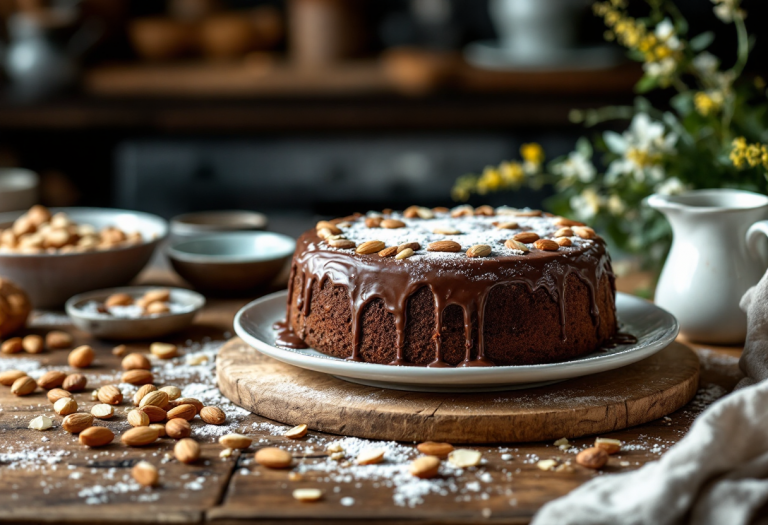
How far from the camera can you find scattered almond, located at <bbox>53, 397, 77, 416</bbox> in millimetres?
1184

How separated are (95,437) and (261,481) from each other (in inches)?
9.4

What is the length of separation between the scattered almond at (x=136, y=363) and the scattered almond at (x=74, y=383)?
9 centimetres

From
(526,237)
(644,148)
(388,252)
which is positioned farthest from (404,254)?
(644,148)

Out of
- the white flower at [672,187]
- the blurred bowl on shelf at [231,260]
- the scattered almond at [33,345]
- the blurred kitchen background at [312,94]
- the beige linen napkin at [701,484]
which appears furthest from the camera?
the blurred kitchen background at [312,94]

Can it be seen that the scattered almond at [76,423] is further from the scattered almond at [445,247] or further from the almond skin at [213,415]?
the scattered almond at [445,247]

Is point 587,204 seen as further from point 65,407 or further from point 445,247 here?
point 65,407

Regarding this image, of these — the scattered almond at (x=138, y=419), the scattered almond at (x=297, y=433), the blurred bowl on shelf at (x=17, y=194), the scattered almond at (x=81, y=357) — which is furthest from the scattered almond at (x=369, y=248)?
the blurred bowl on shelf at (x=17, y=194)

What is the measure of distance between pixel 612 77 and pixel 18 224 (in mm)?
2465

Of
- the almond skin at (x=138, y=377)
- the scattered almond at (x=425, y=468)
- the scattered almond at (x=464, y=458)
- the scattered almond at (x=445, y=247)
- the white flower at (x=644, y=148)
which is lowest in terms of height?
the almond skin at (x=138, y=377)

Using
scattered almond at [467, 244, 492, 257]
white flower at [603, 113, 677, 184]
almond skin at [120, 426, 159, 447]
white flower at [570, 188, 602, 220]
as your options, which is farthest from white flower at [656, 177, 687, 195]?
almond skin at [120, 426, 159, 447]

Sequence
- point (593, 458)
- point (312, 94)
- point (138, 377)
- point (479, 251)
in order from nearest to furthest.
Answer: point (593, 458)
point (479, 251)
point (138, 377)
point (312, 94)

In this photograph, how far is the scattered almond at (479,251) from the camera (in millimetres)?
1196

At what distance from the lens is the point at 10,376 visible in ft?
4.32

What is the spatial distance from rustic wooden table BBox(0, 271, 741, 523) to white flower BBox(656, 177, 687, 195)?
0.54 meters
